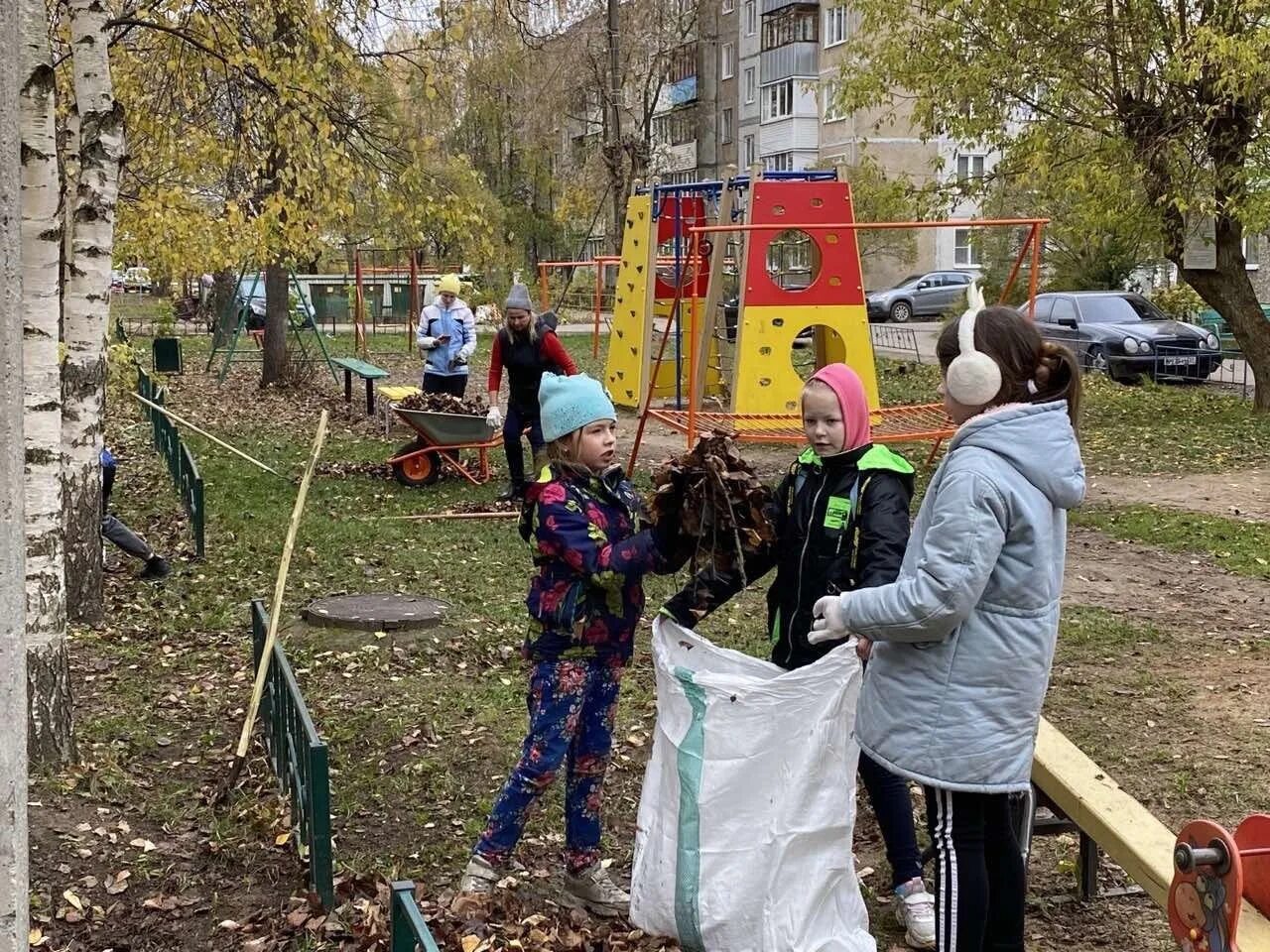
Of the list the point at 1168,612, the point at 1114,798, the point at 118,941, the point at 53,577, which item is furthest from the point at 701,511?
the point at 1168,612

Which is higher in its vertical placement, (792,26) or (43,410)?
(792,26)

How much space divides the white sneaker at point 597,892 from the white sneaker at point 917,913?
731mm

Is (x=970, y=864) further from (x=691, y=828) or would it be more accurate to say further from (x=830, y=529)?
(x=830, y=529)

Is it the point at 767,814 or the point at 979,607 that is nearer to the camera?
the point at 979,607

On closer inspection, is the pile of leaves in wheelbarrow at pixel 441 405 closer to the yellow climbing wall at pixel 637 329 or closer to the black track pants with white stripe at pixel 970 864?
the yellow climbing wall at pixel 637 329

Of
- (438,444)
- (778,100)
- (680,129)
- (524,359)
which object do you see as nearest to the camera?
(524,359)

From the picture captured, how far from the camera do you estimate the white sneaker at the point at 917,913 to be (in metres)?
3.46

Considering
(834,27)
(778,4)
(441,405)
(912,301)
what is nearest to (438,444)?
(441,405)

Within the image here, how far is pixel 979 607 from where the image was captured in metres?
2.86

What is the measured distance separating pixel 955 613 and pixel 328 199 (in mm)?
5862

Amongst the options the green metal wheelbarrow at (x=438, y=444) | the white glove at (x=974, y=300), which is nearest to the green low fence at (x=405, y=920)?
the white glove at (x=974, y=300)

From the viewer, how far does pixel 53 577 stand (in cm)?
439

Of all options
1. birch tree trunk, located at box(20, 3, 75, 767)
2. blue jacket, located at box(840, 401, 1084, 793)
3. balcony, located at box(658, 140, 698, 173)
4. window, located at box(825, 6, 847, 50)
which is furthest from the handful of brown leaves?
balcony, located at box(658, 140, 698, 173)

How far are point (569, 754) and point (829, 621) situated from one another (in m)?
1.02
